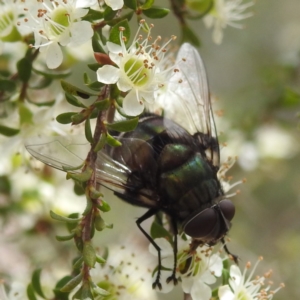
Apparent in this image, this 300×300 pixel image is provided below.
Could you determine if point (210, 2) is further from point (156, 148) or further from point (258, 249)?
point (258, 249)

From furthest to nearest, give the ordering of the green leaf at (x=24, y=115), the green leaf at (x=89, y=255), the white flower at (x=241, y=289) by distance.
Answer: the green leaf at (x=24, y=115)
the white flower at (x=241, y=289)
the green leaf at (x=89, y=255)

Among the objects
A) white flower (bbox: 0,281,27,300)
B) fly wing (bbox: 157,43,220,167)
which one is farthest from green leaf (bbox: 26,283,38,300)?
fly wing (bbox: 157,43,220,167)

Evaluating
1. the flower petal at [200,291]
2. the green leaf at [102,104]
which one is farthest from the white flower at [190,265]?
the green leaf at [102,104]

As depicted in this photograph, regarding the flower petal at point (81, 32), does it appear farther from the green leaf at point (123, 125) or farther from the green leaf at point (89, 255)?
the green leaf at point (89, 255)

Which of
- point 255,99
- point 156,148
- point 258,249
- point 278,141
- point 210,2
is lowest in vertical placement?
point 258,249

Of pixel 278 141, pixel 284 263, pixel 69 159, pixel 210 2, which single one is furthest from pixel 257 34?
pixel 69 159

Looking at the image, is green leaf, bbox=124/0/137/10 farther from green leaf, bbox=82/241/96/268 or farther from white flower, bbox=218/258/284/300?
white flower, bbox=218/258/284/300
